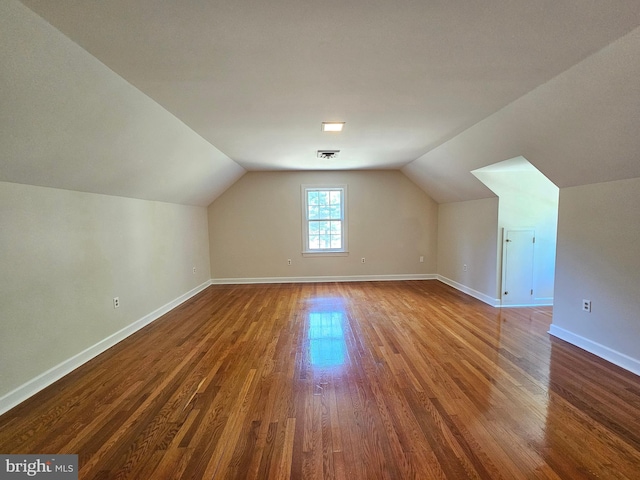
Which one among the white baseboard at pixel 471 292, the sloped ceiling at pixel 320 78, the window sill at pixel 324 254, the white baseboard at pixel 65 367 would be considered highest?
the sloped ceiling at pixel 320 78

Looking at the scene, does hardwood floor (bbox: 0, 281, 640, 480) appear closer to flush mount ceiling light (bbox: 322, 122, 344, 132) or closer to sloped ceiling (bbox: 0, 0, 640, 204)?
sloped ceiling (bbox: 0, 0, 640, 204)

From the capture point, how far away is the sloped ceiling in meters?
1.37

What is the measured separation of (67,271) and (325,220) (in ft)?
14.0

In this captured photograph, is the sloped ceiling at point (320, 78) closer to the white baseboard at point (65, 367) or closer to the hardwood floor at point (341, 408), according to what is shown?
the white baseboard at point (65, 367)

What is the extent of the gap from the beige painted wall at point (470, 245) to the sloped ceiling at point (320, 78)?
1.40m

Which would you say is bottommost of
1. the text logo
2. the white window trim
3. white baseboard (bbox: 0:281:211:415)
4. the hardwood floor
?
the text logo

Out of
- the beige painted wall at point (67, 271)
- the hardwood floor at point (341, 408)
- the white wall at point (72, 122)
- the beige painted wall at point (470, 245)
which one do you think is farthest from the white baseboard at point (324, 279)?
the white wall at point (72, 122)

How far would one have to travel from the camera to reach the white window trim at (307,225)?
5863 mm

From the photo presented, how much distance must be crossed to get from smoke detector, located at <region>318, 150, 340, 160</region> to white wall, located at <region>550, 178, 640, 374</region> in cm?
278

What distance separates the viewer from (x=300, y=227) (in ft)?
19.4

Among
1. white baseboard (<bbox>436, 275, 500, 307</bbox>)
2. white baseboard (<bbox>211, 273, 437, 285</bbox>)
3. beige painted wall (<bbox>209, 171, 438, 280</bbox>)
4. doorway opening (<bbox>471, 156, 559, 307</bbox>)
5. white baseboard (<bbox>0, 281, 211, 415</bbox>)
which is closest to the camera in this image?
white baseboard (<bbox>0, 281, 211, 415</bbox>)

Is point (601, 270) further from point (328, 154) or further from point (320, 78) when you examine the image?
point (328, 154)

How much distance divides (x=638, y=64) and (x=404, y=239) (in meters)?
4.53

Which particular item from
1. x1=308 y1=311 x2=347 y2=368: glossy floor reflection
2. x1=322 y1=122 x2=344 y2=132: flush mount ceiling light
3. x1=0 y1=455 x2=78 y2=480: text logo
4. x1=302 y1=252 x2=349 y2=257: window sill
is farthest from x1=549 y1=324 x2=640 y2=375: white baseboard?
x1=0 y1=455 x2=78 y2=480: text logo
